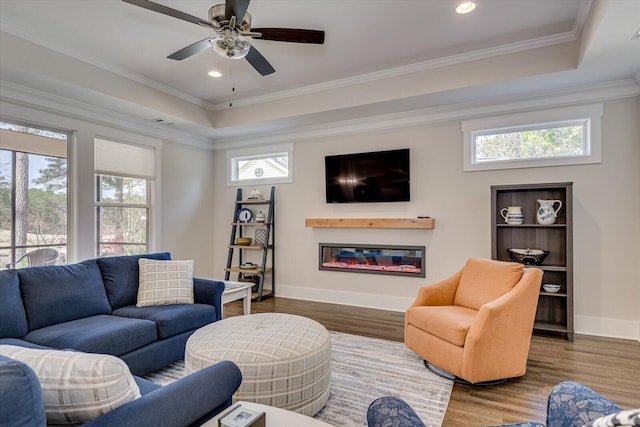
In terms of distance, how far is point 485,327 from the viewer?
244 centimetres

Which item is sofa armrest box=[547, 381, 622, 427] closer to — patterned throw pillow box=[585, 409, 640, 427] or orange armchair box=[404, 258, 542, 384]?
patterned throw pillow box=[585, 409, 640, 427]

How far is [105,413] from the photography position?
1.02m

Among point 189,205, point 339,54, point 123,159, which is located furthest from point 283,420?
point 189,205

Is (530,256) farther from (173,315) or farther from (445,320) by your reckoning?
(173,315)

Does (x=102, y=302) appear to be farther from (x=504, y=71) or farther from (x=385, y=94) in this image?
(x=504, y=71)

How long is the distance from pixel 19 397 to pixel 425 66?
13.5ft

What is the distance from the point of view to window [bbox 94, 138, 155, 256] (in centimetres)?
441

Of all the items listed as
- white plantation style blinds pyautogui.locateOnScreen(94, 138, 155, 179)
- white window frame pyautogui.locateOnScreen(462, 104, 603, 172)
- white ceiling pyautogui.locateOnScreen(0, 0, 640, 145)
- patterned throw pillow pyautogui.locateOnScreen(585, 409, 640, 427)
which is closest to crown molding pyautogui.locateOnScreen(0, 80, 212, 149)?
white ceiling pyautogui.locateOnScreen(0, 0, 640, 145)

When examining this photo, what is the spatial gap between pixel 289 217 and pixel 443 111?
2744mm

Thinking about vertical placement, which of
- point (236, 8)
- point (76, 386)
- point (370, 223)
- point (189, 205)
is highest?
point (236, 8)

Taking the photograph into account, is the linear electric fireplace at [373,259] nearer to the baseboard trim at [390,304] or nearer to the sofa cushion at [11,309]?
the baseboard trim at [390,304]

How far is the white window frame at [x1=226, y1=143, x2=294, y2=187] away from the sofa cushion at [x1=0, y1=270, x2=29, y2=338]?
3.61 meters

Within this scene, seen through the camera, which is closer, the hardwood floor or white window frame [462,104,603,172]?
the hardwood floor

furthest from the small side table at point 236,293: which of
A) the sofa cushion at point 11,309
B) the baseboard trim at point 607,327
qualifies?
the baseboard trim at point 607,327
